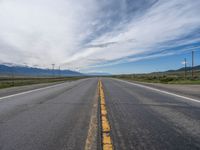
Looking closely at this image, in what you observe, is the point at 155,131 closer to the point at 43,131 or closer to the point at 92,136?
the point at 92,136

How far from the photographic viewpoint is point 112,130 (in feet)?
12.3

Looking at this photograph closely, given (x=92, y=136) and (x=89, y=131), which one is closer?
(x=92, y=136)

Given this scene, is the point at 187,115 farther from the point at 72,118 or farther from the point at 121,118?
the point at 72,118

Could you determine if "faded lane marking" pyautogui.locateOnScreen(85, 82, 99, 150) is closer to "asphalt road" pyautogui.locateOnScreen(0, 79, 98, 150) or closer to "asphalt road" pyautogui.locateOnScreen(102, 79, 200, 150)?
"asphalt road" pyautogui.locateOnScreen(0, 79, 98, 150)

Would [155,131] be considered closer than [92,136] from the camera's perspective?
No

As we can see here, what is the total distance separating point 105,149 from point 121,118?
6.62 ft

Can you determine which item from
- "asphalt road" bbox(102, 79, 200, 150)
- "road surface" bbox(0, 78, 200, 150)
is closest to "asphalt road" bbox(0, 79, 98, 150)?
"road surface" bbox(0, 78, 200, 150)

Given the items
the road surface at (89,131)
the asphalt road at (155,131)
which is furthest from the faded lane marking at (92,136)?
the asphalt road at (155,131)

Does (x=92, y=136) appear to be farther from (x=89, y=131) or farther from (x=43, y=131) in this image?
(x=43, y=131)

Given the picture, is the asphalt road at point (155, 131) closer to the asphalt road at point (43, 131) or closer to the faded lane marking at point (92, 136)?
the faded lane marking at point (92, 136)

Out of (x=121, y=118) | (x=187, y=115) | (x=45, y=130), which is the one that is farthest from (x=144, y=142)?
(x=187, y=115)

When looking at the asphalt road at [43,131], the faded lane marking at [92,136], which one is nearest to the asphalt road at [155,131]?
the faded lane marking at [92,136]

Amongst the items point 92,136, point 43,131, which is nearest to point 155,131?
point 92,136

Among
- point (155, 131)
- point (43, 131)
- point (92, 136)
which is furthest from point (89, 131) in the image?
point (155, 131)
